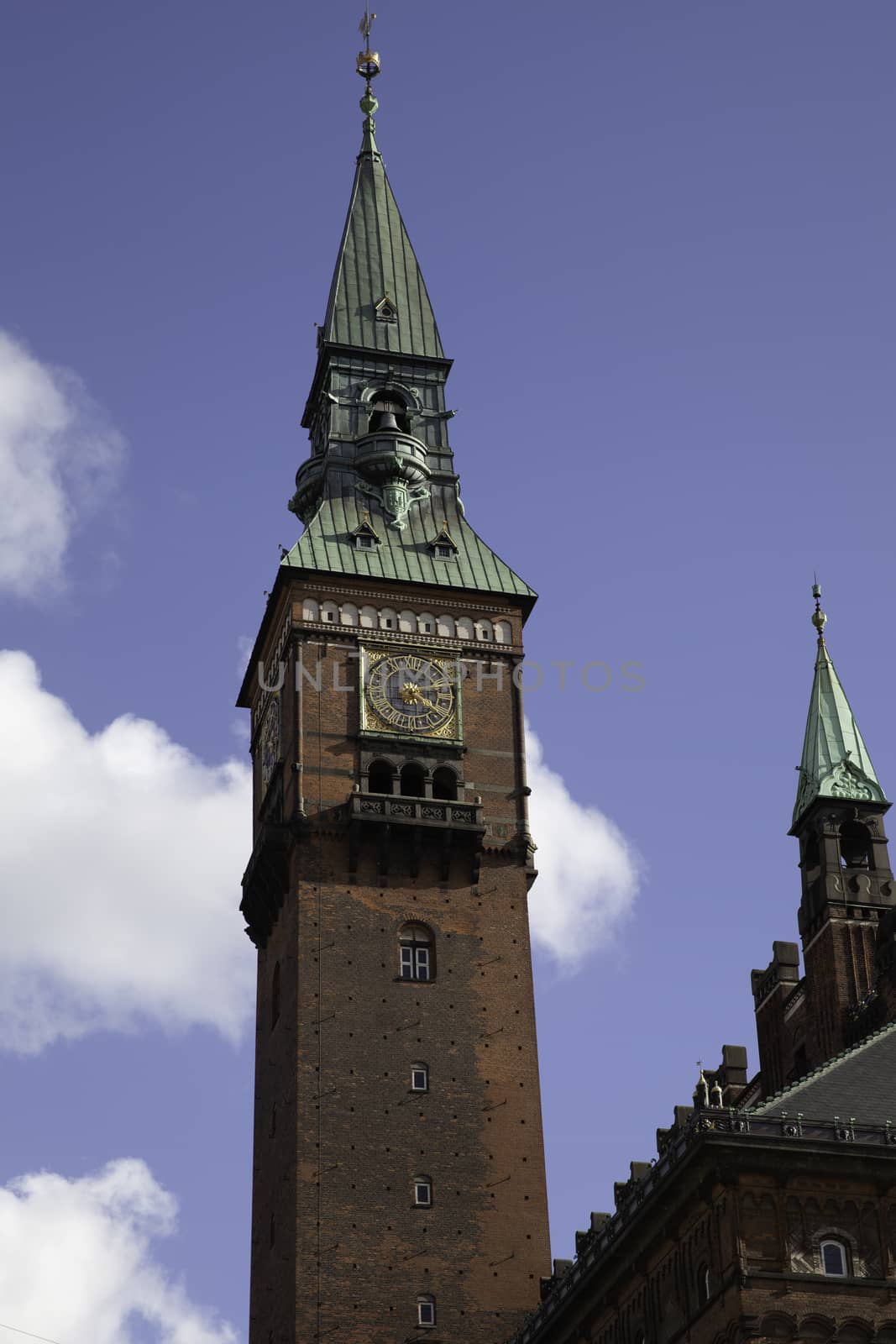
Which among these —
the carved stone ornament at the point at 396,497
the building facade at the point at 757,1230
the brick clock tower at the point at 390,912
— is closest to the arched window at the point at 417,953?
the brick clock tower at the point at 390,912

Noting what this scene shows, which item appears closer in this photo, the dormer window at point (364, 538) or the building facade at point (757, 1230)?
the building facade at point (757, 1230)

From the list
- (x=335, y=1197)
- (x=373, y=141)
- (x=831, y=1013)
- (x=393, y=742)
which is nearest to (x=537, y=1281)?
(x=335, y=1197)

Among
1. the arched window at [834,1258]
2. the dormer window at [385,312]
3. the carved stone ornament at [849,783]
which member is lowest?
the arched window at [834,1258]

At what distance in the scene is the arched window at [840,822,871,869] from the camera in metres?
85.6

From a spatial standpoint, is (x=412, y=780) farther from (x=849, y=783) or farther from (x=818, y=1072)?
(x=818, y=1072)

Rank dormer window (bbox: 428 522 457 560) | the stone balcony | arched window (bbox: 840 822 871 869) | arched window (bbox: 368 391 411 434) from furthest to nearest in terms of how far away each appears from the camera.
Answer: arched window (bbox: 368 391 411 434)
dormer window (bbox: 428 522 457 560)
arched window (bbox: 840 822 871 869)
the stone balcony

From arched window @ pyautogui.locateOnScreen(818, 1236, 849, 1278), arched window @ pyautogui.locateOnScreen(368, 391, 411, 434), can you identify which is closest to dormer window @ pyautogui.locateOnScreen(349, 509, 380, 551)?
arched window @ pyautogui.locateOnScreen(368, 391, 411, 434)

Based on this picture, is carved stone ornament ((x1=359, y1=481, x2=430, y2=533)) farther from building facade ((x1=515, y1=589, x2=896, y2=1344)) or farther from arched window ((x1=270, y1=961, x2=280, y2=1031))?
building facade ((x1=515, y1=589, x2=896, y2=1344))

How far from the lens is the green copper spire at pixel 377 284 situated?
99812 mm

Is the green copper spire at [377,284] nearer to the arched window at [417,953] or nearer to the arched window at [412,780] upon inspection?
the arched window at [412,780]

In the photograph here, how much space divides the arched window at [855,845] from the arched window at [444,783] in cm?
1342

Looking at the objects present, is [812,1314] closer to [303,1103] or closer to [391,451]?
[303,1103]

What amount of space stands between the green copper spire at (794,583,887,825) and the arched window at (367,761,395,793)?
14171 mm

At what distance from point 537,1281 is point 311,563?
Answer: 26774mm
